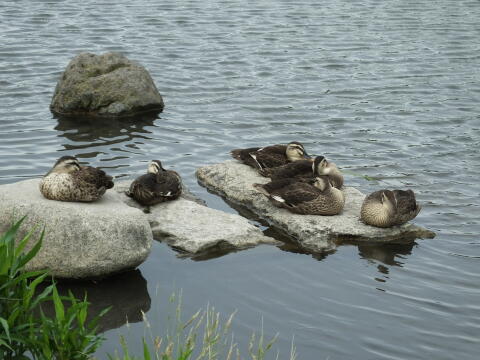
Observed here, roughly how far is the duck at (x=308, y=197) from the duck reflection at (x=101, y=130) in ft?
13.4

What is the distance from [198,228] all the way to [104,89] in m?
6.65

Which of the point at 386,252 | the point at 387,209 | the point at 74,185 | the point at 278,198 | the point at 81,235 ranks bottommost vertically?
the point at 386,252

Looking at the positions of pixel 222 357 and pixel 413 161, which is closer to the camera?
pixel 222 357

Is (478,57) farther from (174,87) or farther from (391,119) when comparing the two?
(174,87)

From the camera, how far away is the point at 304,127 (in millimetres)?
16797

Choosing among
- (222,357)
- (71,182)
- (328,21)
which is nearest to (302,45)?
A: (328,21)

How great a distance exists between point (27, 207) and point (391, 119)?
374 inches

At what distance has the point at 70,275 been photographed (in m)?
9.57

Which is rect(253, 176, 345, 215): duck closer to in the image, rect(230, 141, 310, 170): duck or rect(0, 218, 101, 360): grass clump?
rect(230, 141, 310, 170): duck

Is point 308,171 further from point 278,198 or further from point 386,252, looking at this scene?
point 386,252

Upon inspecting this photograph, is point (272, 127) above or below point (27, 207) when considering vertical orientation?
below

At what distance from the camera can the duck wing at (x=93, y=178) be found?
10383 millimetres

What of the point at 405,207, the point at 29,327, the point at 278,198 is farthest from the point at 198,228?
the point at 29,327

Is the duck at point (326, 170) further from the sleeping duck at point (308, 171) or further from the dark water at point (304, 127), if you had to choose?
the dark water at point (304, 127)
